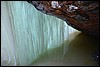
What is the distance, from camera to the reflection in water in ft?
7.09

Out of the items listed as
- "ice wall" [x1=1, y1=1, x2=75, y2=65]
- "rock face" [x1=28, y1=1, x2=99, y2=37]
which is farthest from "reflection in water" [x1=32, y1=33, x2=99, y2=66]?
"rock face" [x1=28, y1=1, x2=99, y2=37]

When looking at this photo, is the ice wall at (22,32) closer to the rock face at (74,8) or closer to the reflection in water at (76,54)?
the reflection in water at (76,54)

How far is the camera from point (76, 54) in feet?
7.70

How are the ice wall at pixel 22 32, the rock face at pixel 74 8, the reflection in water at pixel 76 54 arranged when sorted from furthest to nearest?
the reflection in water at pixel 76 54 → the ice wall at pixel 22 32 → the rock face at pixel 74 8

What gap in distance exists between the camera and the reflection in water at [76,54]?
2.16 m

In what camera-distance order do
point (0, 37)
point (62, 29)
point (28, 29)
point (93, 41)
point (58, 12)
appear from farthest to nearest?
point (93, 41) < point (62, 29) < point (28, 29) < point (0, 37) < point (58, 12)

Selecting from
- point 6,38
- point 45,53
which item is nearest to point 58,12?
point 6,38

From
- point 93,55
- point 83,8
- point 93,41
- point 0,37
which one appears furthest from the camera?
point 93,41

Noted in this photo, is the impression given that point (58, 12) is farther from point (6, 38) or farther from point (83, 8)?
point (6, 38)

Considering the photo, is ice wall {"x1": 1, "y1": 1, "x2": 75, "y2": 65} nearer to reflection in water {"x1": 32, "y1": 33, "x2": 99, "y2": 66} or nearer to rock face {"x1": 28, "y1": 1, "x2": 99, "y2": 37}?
reflection in water {"x1": 32, "y1": 33, "x2": 99, "y2": 66}

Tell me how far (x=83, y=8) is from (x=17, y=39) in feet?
2.52

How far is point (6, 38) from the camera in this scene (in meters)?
1.90

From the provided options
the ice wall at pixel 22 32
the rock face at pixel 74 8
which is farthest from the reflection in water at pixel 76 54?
the rock face at pixel 74 8

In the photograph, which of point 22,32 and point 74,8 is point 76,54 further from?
point 74,8
